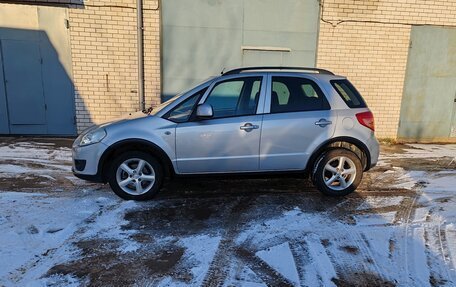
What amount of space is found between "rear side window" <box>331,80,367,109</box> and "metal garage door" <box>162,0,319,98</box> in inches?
153

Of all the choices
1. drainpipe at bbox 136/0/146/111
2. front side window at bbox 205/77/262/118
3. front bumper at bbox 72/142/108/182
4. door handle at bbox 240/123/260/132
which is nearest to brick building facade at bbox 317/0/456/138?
drainpipe at bbox 136/0/146/111

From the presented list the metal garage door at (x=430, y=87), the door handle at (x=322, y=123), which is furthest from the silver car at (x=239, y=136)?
the metal garage door at (x=430, y=87)

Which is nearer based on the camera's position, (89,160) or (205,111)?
(205,111)

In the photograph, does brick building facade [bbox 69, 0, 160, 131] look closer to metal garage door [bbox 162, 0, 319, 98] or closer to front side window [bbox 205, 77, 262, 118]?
metal garage door [bbox 162, 0, 319, 98]

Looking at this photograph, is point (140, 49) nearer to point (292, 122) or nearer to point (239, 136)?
point (239, 136)

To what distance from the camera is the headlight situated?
453 centimetres

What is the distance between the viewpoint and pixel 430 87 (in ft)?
30.2

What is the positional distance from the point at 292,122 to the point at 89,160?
259cm

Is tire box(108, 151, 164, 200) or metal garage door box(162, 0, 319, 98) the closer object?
tire box(108, 151, 164, 200)

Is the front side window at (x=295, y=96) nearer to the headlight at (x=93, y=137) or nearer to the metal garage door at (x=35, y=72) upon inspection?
the headlight at (x=93, y=137)

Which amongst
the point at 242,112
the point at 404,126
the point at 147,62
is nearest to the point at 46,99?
the point at 147,62

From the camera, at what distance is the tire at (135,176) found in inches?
181

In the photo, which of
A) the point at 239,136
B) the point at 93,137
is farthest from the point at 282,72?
the point at 93,137

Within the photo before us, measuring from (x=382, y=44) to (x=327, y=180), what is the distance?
213 inches
